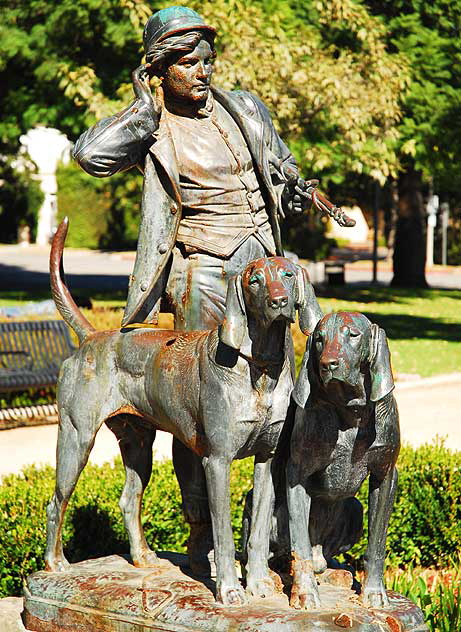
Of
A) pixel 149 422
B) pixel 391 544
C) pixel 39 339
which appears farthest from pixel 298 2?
pixel 149 422

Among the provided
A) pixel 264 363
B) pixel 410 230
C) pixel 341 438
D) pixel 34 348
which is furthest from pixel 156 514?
pixel 410 230

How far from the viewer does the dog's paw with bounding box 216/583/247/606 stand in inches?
183

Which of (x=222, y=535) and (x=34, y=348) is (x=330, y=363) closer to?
(x=222, y=535)

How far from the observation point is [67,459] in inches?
204

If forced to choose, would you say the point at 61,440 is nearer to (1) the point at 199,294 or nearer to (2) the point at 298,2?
(1) the point at 199,294

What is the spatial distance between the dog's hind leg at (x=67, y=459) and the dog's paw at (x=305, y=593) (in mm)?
1174

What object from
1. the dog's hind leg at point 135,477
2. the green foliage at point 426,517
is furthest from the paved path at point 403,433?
the dog's hind leg at point 135,477

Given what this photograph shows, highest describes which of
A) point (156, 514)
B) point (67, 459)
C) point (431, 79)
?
point (431, 79)

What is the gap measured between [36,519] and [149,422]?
1.66 metres

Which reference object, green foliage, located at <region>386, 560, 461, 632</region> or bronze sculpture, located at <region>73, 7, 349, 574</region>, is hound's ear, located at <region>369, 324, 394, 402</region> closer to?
bronze sculpture, located at <region>73, 7, 349, 574</region>

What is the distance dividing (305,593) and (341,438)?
2.19 ft

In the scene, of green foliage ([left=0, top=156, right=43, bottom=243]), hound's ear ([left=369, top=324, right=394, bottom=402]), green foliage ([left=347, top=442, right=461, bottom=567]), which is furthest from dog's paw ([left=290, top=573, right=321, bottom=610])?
green foliage ([left=0, top=156, right=43, bottom=243])

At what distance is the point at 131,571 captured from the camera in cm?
528

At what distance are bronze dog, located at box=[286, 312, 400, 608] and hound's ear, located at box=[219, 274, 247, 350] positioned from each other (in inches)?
11.2
